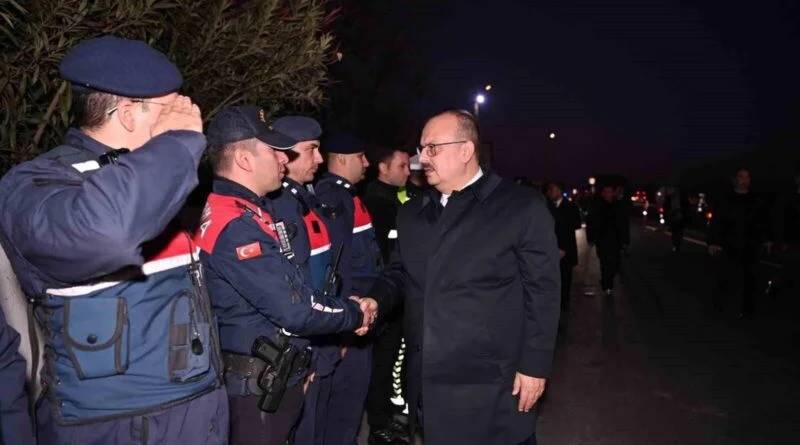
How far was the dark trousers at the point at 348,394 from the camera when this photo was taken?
15.2 ft

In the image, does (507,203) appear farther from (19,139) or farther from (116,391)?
(19,139)

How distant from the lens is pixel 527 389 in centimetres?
323

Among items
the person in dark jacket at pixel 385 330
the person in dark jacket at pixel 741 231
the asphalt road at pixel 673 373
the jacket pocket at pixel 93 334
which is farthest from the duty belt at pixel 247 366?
the person in dark jacket at pixel 741 231

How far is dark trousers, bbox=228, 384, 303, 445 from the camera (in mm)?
3232

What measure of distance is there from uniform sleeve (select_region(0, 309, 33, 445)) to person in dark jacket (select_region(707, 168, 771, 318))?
30.4 feet

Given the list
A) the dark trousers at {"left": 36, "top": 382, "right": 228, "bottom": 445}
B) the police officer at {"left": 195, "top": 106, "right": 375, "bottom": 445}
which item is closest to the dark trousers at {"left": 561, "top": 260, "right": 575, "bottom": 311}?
the police officer at {"left": 195, "top": 106, "right": 375, "bottom": 445}

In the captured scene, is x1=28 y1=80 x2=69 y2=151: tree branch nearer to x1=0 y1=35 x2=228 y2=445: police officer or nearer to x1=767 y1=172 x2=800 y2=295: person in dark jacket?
x1=0 y1=35 x2=228 y2=445: police officer

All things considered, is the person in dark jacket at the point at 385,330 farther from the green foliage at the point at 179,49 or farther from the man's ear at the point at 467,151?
the man's ear at the point at 467,151

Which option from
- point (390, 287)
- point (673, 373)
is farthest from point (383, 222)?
point (673, 373)

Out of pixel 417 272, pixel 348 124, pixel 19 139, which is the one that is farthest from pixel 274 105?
pixel 348 124

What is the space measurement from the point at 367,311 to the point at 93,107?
6.34ft

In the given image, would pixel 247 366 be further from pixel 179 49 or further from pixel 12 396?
pixel 179 49

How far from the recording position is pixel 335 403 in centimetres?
465

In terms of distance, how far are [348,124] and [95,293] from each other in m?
16.5
